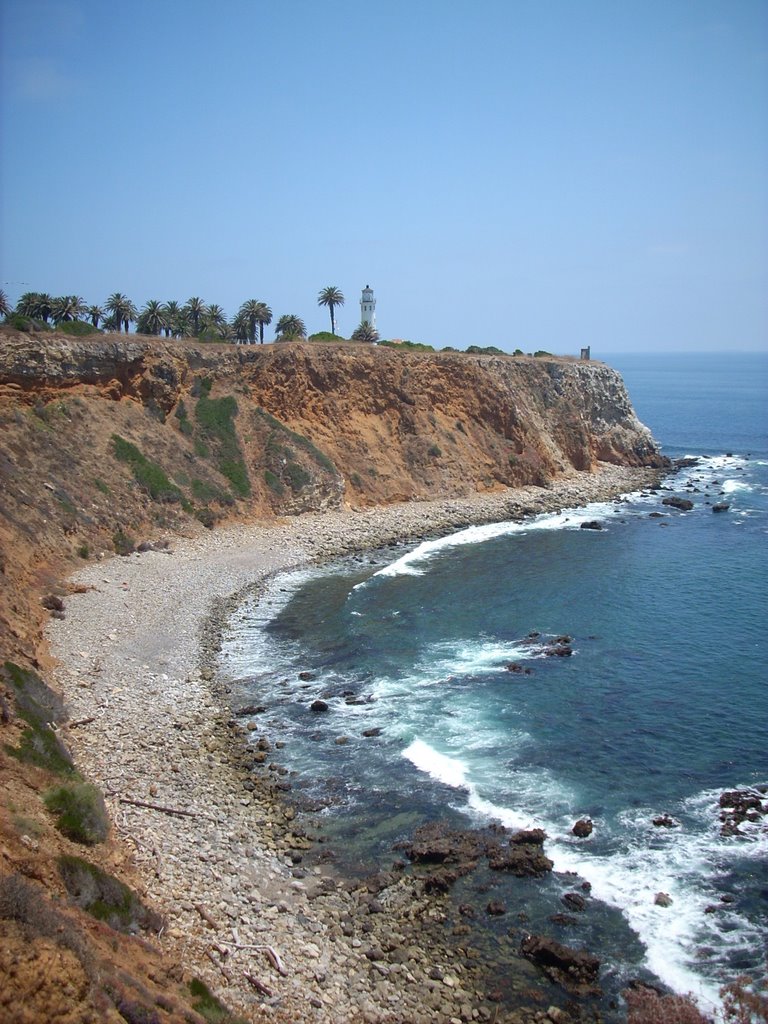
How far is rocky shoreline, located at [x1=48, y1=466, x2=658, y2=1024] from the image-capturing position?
17844 mm

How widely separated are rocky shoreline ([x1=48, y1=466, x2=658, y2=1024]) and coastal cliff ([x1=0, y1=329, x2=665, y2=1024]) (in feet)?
0.31

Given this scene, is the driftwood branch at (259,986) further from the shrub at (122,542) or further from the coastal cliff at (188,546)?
the shrub at (122,542)

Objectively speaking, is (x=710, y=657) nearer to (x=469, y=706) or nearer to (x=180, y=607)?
(x=469, y=706)

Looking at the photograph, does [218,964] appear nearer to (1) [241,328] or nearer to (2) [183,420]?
(2) [183,420]

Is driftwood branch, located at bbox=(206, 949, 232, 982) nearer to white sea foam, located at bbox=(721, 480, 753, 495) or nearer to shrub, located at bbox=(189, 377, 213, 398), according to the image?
shrub, located at bbox=(189, 377, 213, 398)

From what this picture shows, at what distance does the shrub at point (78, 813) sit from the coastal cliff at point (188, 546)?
381 mm

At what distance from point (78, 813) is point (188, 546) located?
3480cm

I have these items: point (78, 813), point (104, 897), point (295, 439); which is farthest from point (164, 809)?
point (295, 439)

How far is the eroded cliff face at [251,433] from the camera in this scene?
168ft

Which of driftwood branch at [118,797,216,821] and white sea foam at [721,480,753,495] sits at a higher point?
white sea foam at [721,480,753,495]

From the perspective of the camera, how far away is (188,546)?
54.2 m

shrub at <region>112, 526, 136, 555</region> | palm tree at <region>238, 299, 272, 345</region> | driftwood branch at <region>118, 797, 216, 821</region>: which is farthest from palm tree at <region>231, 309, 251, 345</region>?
driftwood branch at <region>118, 797, 216, 821</region>

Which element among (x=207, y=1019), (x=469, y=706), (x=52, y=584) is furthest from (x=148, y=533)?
(x=207, y=1019)

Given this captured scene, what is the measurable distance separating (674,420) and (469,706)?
128m
